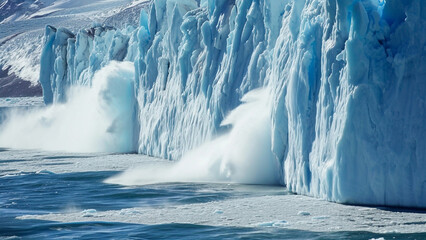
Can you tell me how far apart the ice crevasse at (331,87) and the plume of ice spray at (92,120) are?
7.85 m

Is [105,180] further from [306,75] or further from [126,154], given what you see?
[126,154]

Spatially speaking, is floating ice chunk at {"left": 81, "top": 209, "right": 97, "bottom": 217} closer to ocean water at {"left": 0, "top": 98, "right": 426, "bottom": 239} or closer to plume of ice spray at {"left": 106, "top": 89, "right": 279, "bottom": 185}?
ocean water at {"left": 0, "top": 98, "right": 426, "bottom": 239}

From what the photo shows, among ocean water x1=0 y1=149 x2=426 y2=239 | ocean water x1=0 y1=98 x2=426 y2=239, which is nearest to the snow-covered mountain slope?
ocean water x1=0 y1=149 x2=426 y2=239

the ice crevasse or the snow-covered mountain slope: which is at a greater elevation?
the snow-covered mountain slope

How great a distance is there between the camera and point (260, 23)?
18172 millimetres

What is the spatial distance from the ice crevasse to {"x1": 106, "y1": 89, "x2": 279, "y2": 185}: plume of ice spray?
1.30 feet

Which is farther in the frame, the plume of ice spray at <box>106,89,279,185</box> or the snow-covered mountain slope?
the snow-covered mountain slope

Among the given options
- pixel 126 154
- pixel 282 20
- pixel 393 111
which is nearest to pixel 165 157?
pixel 126 154

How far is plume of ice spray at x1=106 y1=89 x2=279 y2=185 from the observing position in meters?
16.3

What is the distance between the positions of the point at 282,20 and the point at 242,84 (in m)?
2.37

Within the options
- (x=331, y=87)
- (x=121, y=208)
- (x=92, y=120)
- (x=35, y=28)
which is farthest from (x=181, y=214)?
(x=35, y=28)

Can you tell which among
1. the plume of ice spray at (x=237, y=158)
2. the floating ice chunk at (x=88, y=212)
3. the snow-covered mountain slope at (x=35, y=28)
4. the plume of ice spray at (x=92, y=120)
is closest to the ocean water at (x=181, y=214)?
the floating ice chunk at (x=88, y=212)

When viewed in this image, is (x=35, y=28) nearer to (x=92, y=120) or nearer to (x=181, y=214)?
(x=92, y=120)

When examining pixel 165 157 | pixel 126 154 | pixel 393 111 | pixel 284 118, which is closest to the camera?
pixel 393 111
